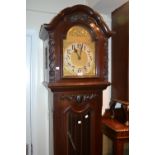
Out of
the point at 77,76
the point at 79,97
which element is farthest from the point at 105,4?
the point at 79,97

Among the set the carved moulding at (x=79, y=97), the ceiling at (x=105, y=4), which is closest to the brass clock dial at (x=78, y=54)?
the carved moulding at (x=79, y=97)

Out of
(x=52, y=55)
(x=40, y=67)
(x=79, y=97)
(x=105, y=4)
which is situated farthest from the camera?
(x=40, y=67)

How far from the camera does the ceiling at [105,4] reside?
6.65 ft

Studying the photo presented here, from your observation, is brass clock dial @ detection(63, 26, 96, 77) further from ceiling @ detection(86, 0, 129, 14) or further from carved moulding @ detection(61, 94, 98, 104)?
ceiling @ detection(86, 0, 129, 14)

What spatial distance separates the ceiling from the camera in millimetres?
2027

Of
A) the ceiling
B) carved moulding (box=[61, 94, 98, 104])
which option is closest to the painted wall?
the ceiling

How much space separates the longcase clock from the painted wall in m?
0.46

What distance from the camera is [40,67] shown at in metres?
2.22

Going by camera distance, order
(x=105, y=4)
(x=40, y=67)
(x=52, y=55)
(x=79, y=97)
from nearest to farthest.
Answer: (x=52, y=55) → (x=79, y=97) → (x=105, y=4) → (x=40, y=67)

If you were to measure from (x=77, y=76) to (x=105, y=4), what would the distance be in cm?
84

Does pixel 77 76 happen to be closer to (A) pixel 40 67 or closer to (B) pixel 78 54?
(B) pixel 78 54
